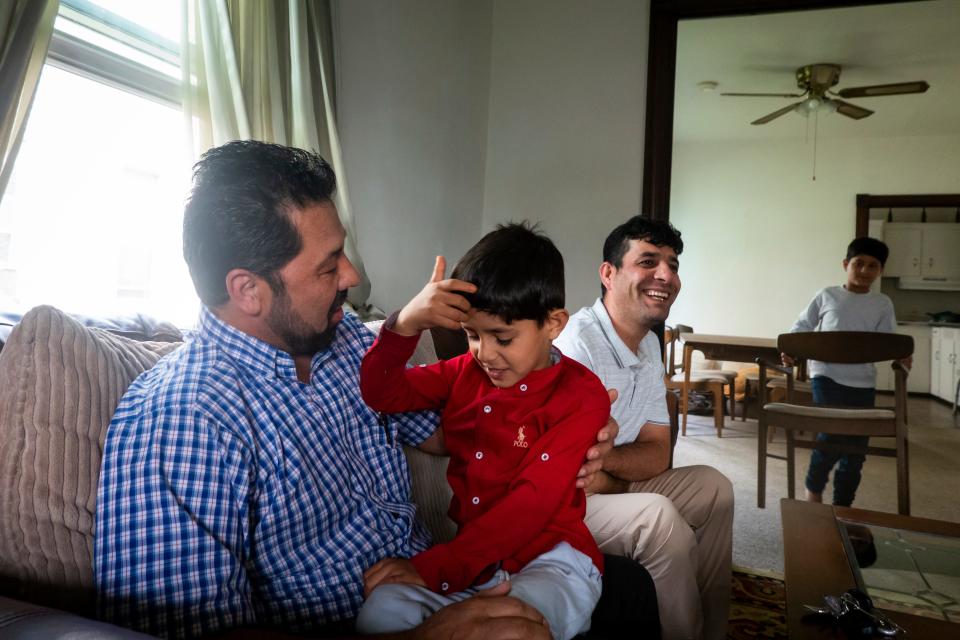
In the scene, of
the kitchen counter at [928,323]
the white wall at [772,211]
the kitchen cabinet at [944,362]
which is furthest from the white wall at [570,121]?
the kitchen counter at [928,323]

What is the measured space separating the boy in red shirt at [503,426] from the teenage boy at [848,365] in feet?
8.30

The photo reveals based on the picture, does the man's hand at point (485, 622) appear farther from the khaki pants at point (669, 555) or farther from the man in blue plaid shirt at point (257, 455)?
the khaki pants at point (669, 555)

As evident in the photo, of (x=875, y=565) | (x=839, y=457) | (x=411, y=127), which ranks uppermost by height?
(x=411, y=127)

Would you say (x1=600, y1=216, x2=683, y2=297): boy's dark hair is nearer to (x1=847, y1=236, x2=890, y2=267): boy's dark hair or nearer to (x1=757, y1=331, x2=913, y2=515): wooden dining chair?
(x1=757, y1=331, x2=913, y2=515): wooden dining chair

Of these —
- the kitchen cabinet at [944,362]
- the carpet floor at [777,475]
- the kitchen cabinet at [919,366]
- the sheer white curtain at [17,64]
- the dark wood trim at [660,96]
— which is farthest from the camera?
the kitchen cabinet at [919,366]

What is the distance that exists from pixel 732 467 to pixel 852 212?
495 cm

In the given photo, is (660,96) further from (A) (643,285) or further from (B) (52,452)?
(B) (52,452)

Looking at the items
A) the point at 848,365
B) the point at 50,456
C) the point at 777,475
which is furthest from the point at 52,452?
the point at 777,475

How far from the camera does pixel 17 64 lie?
130 cm

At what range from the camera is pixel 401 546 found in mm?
1072

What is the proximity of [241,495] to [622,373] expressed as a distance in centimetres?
116

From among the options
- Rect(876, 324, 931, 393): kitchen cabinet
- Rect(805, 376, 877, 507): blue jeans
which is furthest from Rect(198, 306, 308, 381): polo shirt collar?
Rect(876, 324, 931, 393): kitchen cabinet

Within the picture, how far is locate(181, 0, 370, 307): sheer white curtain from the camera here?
1.83 metres

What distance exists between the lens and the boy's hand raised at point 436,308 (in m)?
1.01
